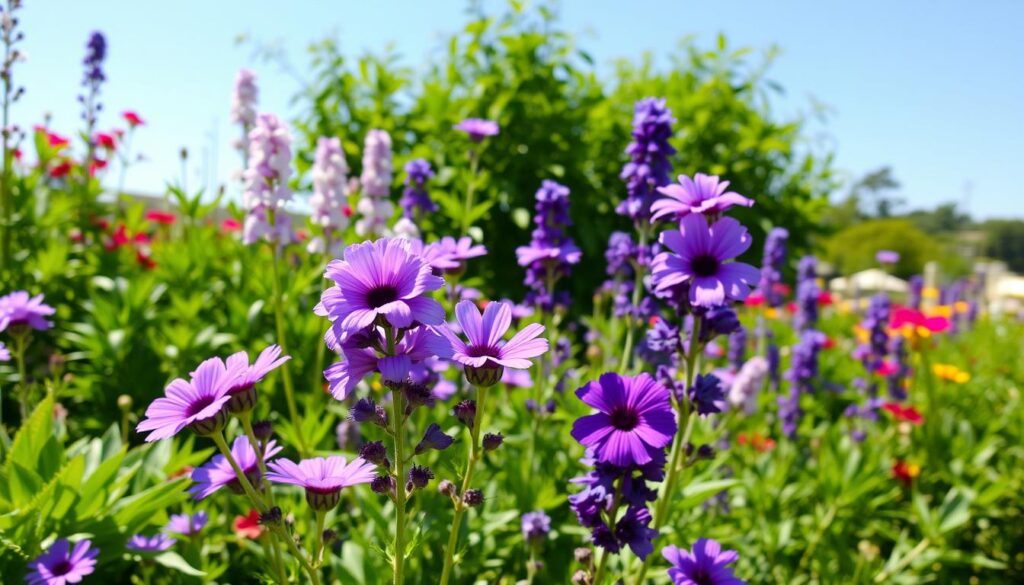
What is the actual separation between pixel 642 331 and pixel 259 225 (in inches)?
81.4

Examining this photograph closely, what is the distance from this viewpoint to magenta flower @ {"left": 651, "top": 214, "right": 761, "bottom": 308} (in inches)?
53.9

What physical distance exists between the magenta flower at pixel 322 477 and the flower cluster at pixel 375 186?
6.59 feet

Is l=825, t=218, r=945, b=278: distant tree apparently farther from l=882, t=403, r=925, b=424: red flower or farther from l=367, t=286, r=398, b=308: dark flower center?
l=367, t=286, r=398, b=308: dark flower center

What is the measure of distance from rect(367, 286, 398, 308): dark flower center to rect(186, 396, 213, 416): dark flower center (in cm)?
35

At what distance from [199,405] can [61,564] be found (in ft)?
2.82

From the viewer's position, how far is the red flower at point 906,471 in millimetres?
3701

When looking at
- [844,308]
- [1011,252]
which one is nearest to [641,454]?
[844,308]

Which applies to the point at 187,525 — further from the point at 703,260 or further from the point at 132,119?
the point at 132,119

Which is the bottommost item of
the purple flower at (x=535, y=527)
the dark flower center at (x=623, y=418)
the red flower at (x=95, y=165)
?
the purple flower at (x=535, y=527)

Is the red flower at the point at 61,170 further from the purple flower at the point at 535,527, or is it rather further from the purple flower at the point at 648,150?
the purple flower at the point at 535,527

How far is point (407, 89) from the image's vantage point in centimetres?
505

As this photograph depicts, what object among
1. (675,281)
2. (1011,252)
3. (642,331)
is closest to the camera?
(675,281)

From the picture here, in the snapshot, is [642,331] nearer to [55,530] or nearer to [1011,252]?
[55,530]

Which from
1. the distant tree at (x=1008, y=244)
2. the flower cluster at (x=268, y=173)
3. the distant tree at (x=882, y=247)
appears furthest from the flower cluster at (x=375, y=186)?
the distant tree at (x=1008, y=244)
